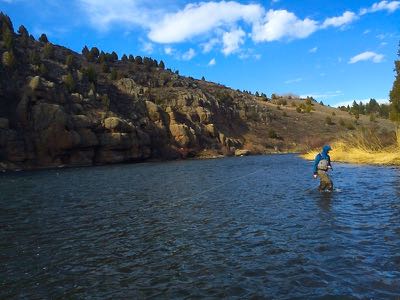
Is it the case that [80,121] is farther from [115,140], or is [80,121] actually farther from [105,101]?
[105,101]

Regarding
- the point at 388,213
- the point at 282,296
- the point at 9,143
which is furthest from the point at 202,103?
the point at 282,296

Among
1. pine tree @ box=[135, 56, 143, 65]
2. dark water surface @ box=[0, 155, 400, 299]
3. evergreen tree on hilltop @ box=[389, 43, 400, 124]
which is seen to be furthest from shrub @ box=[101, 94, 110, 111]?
dark water surface @ box=[0, 155, 400, 299]

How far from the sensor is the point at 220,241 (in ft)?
43.5

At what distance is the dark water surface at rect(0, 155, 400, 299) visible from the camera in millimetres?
9219

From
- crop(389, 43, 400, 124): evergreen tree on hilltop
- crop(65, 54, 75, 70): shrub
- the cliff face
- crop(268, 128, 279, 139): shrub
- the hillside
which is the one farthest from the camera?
crop(268, 128, 279, 139): shrub

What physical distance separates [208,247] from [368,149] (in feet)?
119

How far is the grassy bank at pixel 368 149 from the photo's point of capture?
39.8 m

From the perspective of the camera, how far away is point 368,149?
44188 millimetres

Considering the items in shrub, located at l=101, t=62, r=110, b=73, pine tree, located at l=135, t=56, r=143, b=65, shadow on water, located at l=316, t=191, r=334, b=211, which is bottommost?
shadow on water, located at l=316, t=191, r=334, b=211

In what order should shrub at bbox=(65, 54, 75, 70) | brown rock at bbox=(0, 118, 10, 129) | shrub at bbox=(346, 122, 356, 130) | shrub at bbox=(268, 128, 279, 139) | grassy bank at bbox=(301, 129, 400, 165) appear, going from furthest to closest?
shrub at bbox=(346, 122, 356, 130) < shrub at bbox=(268, 128, 279, 139) < shrub at bbox=(65, 54, 75, 70) < brown rock at bbox=(0, 118, 10, 129) < grassy bank at bbox=(301, 129, 400, 165)

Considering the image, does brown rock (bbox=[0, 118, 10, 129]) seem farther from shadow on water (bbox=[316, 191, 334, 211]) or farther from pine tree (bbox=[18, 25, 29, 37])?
shadow on water (bbox=[316, 191, 334, 211])

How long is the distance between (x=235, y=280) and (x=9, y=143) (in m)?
61.6

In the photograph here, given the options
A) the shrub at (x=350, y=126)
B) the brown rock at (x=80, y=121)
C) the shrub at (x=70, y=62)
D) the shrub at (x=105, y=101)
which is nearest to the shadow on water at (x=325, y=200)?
the brown rock at (x=80, y=121)

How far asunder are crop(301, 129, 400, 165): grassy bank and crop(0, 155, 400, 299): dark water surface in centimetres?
1833
